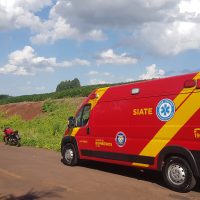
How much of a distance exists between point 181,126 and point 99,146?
134 inches

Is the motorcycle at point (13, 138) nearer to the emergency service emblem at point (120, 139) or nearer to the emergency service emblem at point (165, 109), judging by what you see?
the emergency service emblem at point (120, 139)

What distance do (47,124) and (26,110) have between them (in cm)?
1323

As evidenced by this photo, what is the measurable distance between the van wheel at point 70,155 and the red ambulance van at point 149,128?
6cm

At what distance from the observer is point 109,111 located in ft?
40.4

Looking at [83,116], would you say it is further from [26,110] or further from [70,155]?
[26,110]

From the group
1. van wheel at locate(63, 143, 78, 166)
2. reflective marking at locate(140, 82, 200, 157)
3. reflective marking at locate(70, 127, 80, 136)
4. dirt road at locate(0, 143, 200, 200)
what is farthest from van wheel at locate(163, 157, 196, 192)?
van wheel at locate(63, 143, 78, 166)

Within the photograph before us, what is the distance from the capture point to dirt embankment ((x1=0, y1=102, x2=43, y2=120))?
41.1 metres

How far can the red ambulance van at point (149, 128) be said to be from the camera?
9688 millimetres

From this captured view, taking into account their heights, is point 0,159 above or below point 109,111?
below

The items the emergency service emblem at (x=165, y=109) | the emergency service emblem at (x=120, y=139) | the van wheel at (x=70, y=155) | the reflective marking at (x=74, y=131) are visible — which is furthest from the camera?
the van wheel at (x=70, y=155)

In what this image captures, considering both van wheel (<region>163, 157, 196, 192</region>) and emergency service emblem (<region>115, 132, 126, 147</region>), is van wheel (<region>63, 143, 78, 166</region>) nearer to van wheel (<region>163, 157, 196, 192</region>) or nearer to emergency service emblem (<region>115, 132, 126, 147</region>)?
emergency service emblem (<region>115, 132, 126, 147</region>)

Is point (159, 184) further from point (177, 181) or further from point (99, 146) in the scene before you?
point (99, 146)

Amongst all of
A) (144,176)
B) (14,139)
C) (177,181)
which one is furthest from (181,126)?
(14,139)

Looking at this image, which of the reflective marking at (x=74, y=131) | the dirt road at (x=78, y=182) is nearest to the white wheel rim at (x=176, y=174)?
the dirt road at (x=78, y=182)
